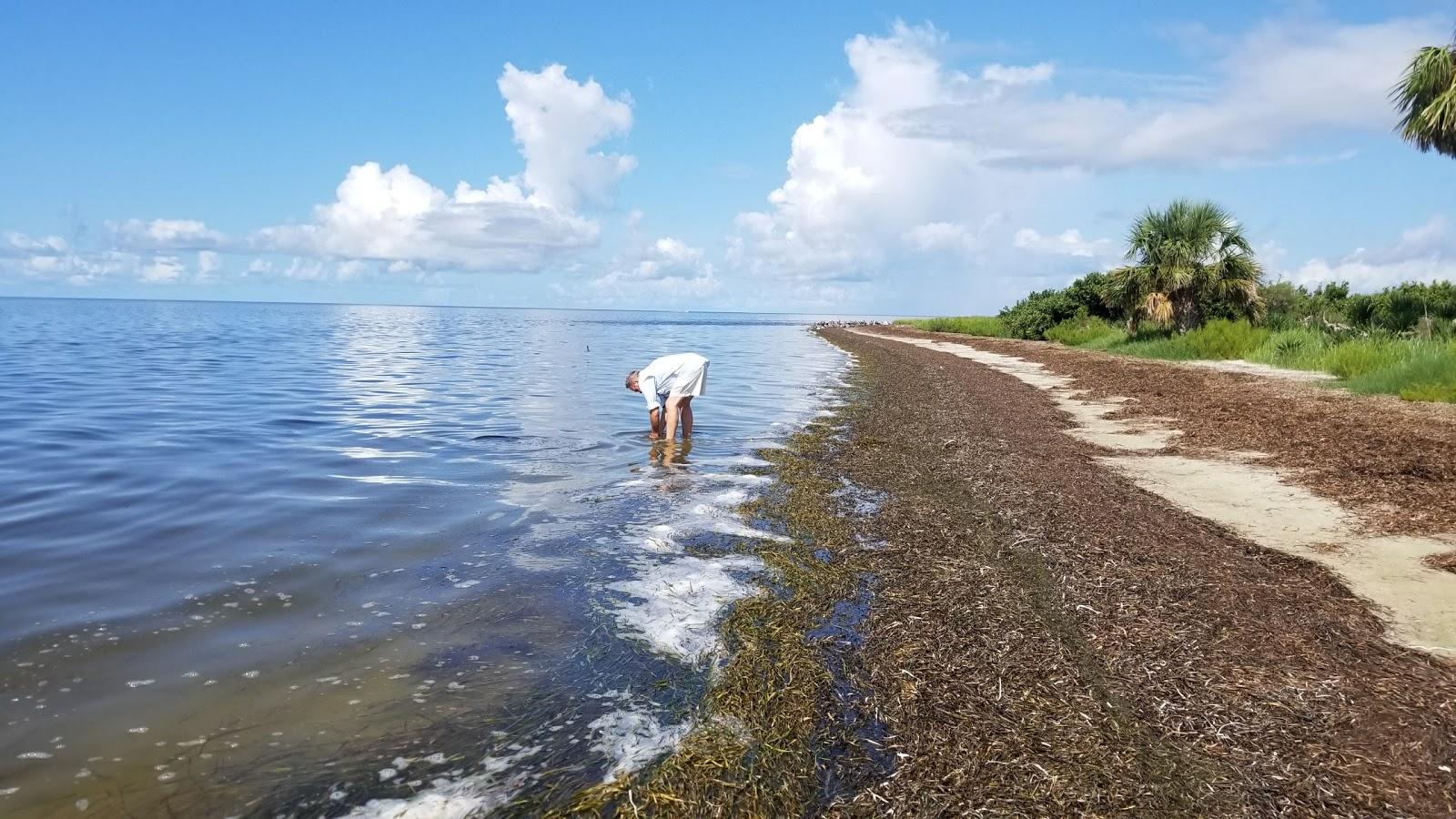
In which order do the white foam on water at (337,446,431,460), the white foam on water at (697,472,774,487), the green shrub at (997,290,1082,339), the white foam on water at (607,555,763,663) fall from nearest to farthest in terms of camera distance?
the white foam on water at (607,555,763,663) → the white foam on water at (697,472,774,487) → the white foam on water at (337,446,431,460) → the green shrub at (997,290,1082,339)

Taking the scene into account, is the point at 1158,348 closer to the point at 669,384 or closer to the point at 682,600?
the point at 669,384

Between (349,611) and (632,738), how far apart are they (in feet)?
9.42

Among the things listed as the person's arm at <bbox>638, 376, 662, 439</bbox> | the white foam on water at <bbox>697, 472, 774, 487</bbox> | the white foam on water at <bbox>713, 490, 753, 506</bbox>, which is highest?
the person's arm at <bbox>638, 376, 662, 439</bbox>

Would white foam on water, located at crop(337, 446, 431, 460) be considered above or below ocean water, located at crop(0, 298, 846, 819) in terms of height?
below

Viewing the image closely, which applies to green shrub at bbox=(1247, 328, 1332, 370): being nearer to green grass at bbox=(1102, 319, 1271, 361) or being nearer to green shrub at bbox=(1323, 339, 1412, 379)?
green grass at bbox=(1102, 319, 1271, 361)

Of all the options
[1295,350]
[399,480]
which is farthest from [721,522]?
[1295,350]

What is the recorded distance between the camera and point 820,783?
3.72 meters

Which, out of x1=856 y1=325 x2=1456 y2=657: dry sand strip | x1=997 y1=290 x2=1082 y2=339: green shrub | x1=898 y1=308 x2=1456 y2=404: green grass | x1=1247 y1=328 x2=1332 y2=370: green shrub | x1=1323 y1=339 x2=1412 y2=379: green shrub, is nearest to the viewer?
x1=856 y1=325 x2=1456 y2=657: dry sand strip

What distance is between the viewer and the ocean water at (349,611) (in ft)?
12.8

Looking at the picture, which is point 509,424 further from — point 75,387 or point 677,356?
point 75,387

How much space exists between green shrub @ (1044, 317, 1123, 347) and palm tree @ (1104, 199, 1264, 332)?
6597mm

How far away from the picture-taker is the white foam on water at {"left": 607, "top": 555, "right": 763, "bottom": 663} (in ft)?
17.7

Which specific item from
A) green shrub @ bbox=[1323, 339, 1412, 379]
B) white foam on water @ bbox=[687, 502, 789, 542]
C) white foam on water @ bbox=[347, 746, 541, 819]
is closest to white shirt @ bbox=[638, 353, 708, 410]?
white foam on water @ bbox=[687, 502, 789, 542]

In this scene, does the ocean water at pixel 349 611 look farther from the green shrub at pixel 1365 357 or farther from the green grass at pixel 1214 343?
the green grass at pixel 1214 343
